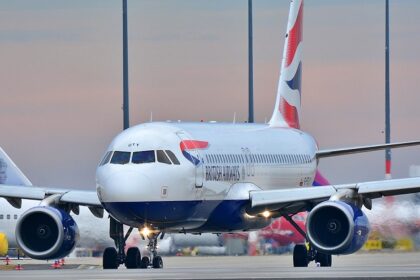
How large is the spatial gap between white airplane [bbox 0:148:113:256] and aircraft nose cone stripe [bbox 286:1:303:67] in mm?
10854

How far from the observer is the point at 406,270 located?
126ft

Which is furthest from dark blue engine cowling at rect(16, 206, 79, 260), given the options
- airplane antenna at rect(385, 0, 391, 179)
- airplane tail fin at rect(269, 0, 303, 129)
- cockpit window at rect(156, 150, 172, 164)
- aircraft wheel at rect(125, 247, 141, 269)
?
airplane antenna at rect(385, 0, 391, 179)

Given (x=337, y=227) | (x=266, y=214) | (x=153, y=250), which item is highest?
(x=337, y=227)

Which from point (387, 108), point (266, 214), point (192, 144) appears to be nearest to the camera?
point (192, 144)

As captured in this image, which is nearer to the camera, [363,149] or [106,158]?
[106,158]

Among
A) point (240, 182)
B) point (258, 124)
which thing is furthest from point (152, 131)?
point (258, 124)

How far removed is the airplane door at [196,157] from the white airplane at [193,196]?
28mm

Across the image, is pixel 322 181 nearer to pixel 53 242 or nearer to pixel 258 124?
pixel 258 124

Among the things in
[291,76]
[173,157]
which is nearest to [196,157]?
[173,157]

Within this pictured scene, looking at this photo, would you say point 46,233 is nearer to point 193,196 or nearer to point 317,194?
point 193,196

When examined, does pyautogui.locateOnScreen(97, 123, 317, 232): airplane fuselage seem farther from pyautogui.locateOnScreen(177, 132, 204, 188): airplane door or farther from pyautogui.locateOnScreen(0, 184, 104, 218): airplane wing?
pyautogui.locateOnScreen(0, 184, 104, 218): airplane wing

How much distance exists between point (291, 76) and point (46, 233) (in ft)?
53.0

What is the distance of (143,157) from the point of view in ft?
155

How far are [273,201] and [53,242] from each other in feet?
21.9
